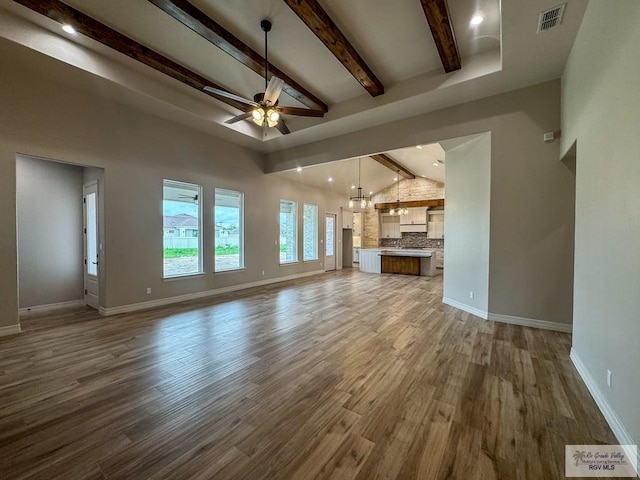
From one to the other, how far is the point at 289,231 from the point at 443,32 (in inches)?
258

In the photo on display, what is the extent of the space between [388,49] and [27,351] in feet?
19.6

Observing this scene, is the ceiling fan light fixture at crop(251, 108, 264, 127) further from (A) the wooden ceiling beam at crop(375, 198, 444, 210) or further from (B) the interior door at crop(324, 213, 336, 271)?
(A) the wooden ceiling beam at crop(375, 198, 444, 210)

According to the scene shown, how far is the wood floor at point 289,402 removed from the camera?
1.57 m

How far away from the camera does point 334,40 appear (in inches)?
130

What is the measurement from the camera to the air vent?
2.61m

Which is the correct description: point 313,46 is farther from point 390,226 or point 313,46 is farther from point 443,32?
point 390,226

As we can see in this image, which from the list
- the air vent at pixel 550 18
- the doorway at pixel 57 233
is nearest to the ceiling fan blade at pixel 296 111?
the air vent at pixel 550 18

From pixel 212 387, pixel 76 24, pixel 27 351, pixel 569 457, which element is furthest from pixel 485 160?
pixel 27 351

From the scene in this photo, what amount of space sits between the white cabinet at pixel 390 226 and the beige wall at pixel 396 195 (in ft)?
1.00

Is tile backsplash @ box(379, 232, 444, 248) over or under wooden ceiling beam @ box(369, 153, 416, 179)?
under

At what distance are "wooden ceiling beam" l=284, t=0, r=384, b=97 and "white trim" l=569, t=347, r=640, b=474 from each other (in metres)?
4.44

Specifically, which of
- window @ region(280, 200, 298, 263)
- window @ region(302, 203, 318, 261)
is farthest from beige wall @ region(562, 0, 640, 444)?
window @ region(302, 203, 318, 261)

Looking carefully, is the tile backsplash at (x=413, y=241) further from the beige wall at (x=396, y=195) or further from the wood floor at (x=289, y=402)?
the wood floor at (x=289, y=402)

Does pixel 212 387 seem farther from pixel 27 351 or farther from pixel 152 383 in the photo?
pixel 27 351
